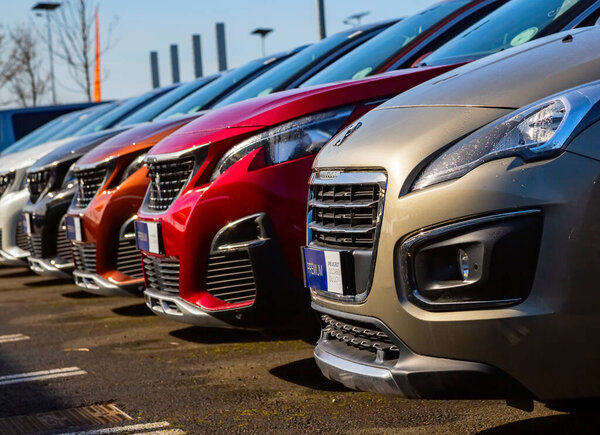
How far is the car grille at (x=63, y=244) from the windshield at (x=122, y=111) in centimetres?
374

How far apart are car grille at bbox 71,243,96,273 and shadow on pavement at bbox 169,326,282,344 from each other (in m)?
0.82

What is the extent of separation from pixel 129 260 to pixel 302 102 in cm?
225

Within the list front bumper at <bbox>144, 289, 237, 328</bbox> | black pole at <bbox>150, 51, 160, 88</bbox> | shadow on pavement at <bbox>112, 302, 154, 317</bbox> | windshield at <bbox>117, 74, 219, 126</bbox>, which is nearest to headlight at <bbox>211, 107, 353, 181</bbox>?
front bumper at <bbox>144, 289, 237, 328</bbox>

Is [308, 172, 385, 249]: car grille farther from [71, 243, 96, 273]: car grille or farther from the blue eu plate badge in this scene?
[71, 243, 96, 273]: car grille

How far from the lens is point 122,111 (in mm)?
12031

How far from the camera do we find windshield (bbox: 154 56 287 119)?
29.2 ft

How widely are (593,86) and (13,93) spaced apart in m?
36.1

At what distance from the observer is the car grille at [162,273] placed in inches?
197

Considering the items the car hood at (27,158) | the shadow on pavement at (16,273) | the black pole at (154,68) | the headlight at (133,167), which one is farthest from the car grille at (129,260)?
the black pole at (154,68)

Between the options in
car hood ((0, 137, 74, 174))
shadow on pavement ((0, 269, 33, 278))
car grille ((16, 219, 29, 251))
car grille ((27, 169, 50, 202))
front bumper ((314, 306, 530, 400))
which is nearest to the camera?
front bumper ((314, 306, 530, 400))

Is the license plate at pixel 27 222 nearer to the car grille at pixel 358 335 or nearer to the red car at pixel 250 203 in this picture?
the red car at pixel 250 203

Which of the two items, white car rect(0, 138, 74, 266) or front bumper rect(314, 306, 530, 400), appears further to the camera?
white car rect(0, 138, 74, 266)

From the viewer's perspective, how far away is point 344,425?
386cm

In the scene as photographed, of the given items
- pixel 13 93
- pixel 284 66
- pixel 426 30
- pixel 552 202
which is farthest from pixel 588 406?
pixel 13 93
